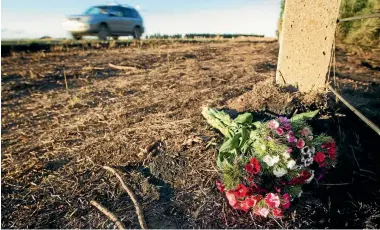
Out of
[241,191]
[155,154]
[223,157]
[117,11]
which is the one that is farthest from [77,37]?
[241,191]

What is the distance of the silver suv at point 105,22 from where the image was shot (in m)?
10.7

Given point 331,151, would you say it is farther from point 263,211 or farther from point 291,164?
point 263,211

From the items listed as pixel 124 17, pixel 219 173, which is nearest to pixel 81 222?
pixel 219 173

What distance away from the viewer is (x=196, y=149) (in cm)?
248

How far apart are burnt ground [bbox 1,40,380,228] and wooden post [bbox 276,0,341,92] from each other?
298 millimetres

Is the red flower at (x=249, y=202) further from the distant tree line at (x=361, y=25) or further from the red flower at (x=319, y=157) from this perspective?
the distant tree line at (x=361, y=25)

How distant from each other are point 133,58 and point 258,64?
9.69ft

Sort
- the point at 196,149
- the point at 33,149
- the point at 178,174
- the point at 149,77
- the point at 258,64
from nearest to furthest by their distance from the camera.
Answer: the point at 178,174 < the point at 196,149 < the point at 33,149 < the point at 149,77 < the point at 258,64

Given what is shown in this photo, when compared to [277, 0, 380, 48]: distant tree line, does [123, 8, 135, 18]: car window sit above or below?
above

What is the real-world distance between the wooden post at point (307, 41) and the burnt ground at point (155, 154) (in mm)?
298

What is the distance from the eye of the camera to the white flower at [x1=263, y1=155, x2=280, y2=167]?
5.85ft

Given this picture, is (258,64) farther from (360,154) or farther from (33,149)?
(33,149)

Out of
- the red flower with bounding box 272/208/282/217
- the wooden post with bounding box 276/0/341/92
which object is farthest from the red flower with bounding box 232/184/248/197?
the wooden post with bounding box 276/0/341/92

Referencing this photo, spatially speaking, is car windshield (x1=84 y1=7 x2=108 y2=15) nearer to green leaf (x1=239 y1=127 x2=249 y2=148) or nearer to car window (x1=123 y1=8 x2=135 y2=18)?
car window (x1=123 y1=8 x2=135 y2=18)
